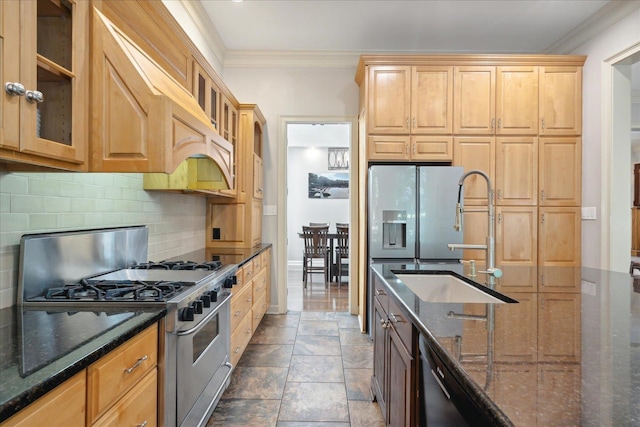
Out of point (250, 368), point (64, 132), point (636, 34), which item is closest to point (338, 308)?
point (250, 368)

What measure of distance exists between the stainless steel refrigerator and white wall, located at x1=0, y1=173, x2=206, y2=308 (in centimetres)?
173

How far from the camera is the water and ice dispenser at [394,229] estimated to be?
3.20 meters

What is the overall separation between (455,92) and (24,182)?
3372 millimetres

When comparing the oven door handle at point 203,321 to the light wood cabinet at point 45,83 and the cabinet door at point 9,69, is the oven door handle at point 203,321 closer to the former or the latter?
the light wood cabinet at point 45,83

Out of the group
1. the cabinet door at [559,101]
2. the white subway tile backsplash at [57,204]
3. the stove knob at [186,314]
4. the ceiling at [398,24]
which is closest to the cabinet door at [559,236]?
the cabinet door at [559,101]

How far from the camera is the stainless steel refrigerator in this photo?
125 inches

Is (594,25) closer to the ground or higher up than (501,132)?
higher up

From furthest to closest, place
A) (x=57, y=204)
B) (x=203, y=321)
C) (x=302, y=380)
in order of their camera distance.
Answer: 1. (x=302, y=380)
2. (x=203, y=321)
3. (x=57, y=204)

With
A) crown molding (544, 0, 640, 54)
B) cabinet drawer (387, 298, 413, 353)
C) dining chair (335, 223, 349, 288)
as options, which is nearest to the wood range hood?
cabinet drawer (387, 298, 413, 353)

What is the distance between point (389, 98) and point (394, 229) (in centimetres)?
127

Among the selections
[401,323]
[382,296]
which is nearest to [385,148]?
[382,296]

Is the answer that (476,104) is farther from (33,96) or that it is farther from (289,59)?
(33,96)

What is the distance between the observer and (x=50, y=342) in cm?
95

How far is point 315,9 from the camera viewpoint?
3.08 meters
